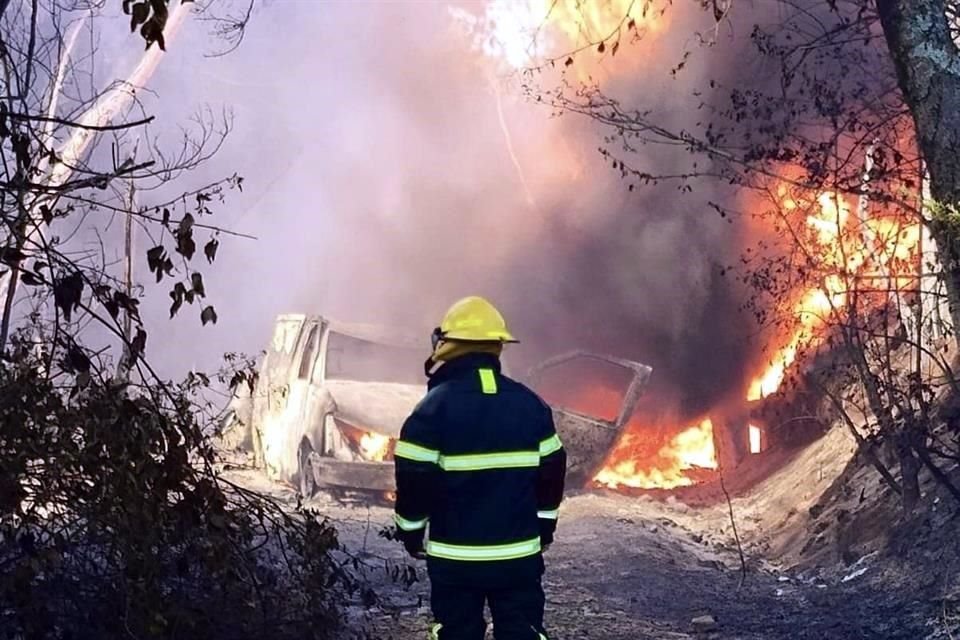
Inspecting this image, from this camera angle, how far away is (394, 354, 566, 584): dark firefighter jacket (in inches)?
148

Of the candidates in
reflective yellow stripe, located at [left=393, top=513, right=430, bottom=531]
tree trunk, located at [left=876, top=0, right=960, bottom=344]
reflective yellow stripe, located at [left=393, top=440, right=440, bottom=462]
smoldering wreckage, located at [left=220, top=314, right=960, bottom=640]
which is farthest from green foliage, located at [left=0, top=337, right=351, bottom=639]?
tree trunk, located at [left=876, top=0, right=960, bottom=344]

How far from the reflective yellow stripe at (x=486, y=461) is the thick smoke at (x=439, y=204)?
10.1m

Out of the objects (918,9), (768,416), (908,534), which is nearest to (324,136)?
(768,416)

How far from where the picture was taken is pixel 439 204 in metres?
17.1

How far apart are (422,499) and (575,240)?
12300 millimetres

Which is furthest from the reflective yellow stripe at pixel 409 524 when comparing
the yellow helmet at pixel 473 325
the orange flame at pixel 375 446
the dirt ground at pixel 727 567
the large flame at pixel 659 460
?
the large flame at pixel 659 460

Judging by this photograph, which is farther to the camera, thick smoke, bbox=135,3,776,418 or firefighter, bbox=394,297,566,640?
thick smoke, bbox=135,3,776,418

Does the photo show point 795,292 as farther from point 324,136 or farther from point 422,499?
point 324,136

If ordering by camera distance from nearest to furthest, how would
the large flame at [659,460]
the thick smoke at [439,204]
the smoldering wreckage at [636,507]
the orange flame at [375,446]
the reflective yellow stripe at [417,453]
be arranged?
the reflective yellow stripe at [417,453]
the smoldering wreckage at [636,507]
the orange flame at [375,446]
the large flame at [659,460]
the thick smoke at [439,204]

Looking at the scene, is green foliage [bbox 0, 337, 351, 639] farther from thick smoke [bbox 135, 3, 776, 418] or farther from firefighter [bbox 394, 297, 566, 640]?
thick smoke [bbox 135, 3, 776, 418]

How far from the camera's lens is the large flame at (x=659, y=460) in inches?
485

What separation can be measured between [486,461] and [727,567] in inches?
211

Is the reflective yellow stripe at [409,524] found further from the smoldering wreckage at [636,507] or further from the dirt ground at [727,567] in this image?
the smoldering wreckage at [636,507]

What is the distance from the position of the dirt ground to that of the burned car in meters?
0.37
